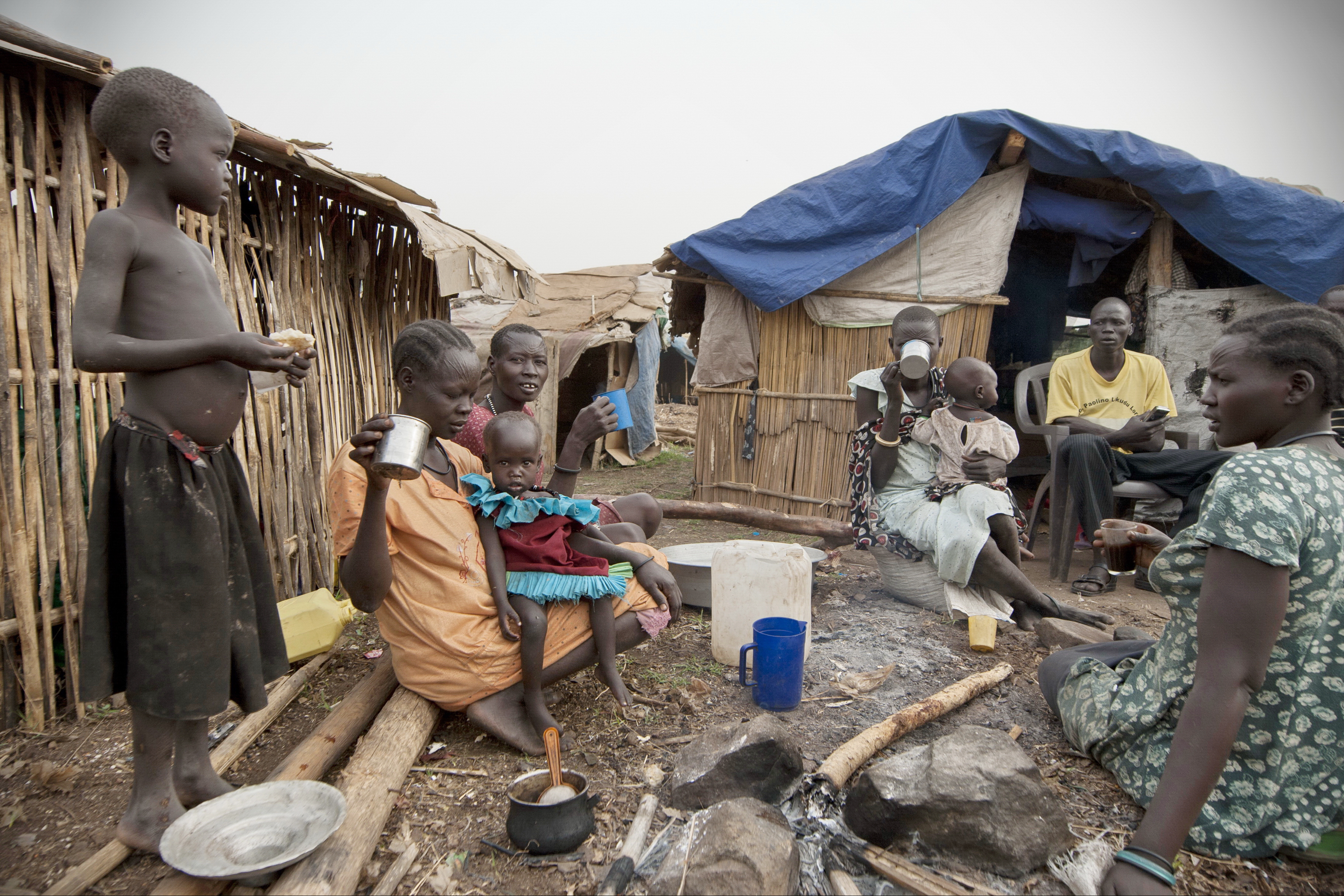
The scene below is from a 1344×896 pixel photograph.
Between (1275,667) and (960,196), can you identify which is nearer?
(1275,667)

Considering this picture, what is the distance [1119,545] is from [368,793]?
2.29 m

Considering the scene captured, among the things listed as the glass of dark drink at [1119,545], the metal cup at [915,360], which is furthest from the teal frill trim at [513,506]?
the metal cup at [915,360]

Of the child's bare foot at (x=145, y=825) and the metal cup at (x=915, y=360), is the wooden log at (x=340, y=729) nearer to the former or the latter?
the child's bare foot at (x=145, y=825)

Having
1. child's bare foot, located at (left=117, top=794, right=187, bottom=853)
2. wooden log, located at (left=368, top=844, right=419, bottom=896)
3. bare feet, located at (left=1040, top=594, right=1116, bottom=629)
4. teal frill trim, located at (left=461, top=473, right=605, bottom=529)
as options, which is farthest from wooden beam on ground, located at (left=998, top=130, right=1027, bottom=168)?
child's bare foot, located at (left=117, top=794, right=187, bottom=853)

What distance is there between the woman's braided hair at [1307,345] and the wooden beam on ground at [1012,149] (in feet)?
13.3

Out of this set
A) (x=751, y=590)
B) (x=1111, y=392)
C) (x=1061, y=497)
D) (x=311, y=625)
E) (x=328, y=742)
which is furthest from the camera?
(x=1111, y=392)

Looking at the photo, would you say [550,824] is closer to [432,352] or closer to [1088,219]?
[432,352]

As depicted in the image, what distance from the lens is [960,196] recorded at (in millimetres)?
5441

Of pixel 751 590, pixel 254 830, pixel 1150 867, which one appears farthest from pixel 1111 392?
pixel 254 830

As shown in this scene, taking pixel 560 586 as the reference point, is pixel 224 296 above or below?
above

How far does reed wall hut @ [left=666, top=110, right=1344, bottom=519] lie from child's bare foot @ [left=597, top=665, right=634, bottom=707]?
12.2 feet

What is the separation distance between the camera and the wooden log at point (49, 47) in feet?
7.39

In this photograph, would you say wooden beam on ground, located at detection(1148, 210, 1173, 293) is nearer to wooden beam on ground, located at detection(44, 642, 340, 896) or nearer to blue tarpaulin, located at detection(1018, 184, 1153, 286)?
blue tarpaulin, located at detection(1018, 184, 1153, 286)

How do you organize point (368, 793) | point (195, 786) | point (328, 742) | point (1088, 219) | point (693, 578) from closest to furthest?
1. point (195, 786)
2. point (368, 793)
3. point (328, 742)
4. point (693, 578)
5. point (1088, 219)
